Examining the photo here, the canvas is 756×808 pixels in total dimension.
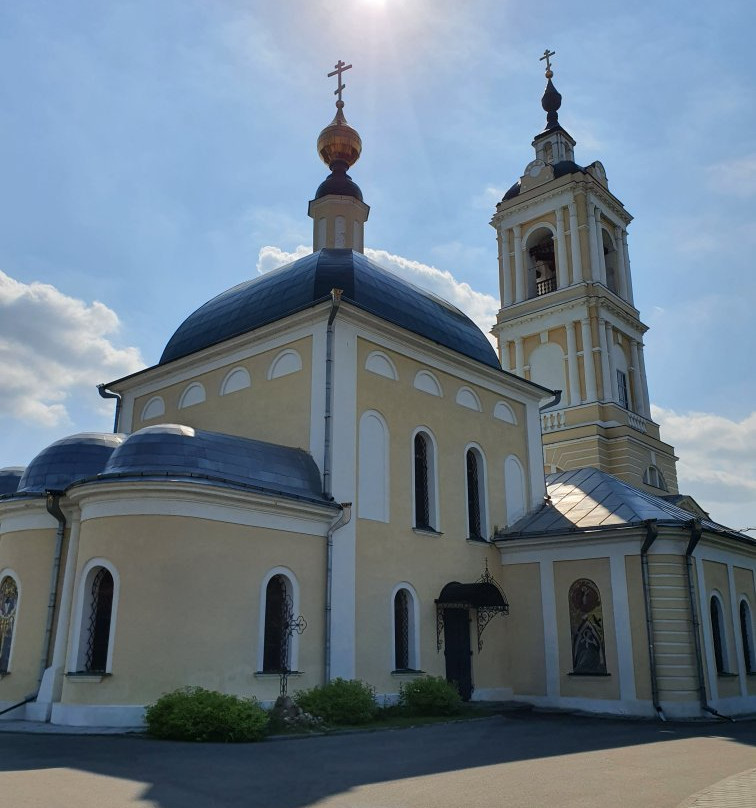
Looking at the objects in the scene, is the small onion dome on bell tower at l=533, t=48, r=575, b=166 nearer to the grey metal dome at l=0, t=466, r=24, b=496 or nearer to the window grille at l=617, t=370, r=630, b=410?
the window grille at l=617, t=370, r=630, b=410

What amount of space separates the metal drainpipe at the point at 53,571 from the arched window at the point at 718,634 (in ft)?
40.1

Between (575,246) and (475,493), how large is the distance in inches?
621

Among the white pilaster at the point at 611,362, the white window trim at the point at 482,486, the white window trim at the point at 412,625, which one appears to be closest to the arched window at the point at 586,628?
the white window trim at the point at 482,486

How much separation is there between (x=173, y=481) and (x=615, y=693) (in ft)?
29.9

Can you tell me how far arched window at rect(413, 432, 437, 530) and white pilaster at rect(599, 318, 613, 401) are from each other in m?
13.9

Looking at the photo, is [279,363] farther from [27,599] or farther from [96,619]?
[27,599]

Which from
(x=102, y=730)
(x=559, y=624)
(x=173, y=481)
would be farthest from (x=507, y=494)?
Answer: (x=102, y=730)

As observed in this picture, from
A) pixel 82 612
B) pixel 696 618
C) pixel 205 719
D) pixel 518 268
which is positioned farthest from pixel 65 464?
pixel 518 268

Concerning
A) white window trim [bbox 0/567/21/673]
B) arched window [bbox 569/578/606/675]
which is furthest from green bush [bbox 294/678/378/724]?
arched window [bbox 569/578/606/675]

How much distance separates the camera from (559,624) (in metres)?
16.3

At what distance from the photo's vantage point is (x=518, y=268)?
105ft

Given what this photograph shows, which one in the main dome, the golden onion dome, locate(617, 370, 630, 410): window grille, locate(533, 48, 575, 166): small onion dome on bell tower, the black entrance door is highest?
locate(533, 48, 575, 166): small onion dome on bell tower

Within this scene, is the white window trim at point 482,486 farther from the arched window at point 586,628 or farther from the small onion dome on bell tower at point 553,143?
the small onion dome on bell tower at point 553,143

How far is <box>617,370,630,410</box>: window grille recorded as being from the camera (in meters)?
30.0
